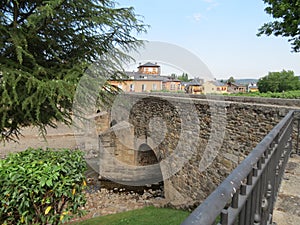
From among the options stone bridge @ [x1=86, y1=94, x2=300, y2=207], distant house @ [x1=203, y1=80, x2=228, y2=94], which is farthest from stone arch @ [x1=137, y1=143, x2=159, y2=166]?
distant house @ [x1=203, y1=80, x2=228, y2=94]

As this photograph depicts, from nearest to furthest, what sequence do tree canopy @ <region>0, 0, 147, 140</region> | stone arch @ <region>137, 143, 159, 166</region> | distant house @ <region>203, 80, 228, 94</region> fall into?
tree canopy @ <region>0, 0, 147, 140</region> < stone arch @ <region>137, 143, 159, 166</region> < distant house @ <region>203, 80, 228, 94</region>

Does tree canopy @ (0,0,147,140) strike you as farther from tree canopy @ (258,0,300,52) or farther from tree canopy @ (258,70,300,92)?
tree canopy @ (258,70,300,92)

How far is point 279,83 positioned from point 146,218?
43.0m

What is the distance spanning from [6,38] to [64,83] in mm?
1433

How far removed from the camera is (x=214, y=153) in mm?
6879

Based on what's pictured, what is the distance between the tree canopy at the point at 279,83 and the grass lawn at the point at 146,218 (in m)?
34.5

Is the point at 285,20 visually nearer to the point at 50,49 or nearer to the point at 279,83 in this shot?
the point at 50,49

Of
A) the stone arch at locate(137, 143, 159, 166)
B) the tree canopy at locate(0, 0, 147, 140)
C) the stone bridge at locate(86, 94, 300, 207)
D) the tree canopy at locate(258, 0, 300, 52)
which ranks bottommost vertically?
the stone arch at locate(137, 143, 159, 166)

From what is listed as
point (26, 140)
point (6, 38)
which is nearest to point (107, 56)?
point (6, 38)

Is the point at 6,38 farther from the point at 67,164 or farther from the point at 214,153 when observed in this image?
the point at 214,153

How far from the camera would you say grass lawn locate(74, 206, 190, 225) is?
6595mm

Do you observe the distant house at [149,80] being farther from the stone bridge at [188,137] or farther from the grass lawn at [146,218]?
the grass lawn at [146,218]

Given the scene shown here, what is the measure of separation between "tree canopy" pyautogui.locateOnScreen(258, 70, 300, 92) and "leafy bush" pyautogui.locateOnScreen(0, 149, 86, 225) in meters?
38.1

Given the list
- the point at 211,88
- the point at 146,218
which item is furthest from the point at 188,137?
the point at 211,88
